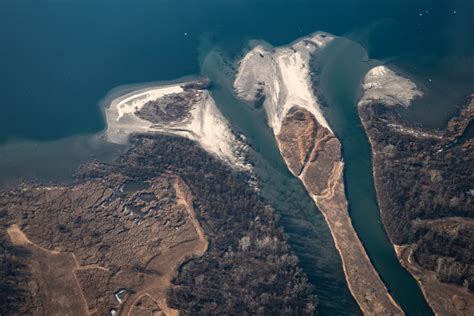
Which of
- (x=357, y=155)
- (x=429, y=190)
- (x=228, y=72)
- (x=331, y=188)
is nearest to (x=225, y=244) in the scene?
(x=331, y=188)

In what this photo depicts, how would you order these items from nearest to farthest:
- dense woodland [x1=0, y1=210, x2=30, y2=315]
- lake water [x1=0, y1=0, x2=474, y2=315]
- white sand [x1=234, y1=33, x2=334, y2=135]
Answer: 1. dense woodland [x1=0, y1=210, x2=30, y2=315]
2. lake water [x1=0, y1=0, x2=474, y2=315]
3. white sand [x1=234, y1=33, x2=334, y2=135]

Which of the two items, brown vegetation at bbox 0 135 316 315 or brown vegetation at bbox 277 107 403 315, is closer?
brown vegetation at bbox 0 135 316 315

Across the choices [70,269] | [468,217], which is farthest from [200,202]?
[468,217]

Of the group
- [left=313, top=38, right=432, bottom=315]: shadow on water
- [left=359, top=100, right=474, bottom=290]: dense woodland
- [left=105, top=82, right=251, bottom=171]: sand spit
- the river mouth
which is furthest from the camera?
[left=105, top=82, right=251, bottom=171]: sand spit

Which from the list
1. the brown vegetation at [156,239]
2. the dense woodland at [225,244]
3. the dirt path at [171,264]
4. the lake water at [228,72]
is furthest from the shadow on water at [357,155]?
the dirt path at [171,264]

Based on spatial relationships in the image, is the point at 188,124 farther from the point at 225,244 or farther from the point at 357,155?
the point at 357,155

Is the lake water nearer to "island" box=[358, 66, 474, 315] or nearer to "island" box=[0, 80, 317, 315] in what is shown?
"island" box=[358, 66, 474, 315]

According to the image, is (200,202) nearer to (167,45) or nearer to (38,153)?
(38,153)

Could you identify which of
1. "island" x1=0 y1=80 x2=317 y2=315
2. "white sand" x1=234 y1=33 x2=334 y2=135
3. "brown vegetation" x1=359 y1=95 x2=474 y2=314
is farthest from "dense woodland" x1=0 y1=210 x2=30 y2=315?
"brown vegetation" x1=359 y1=95 x2=474 y2=314

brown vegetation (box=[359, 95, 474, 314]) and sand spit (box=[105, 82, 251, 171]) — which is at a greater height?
sand spit (box=[105, 82, 251, 171])
